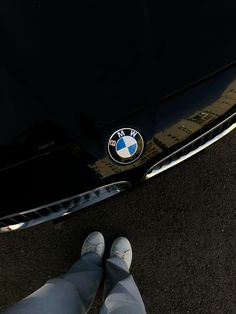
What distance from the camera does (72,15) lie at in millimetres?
1785

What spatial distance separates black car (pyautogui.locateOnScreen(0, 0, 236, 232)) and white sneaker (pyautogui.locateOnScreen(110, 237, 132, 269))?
85cm

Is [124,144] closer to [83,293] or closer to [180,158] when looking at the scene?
[180,158]

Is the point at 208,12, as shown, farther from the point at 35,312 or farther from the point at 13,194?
the point at 35,312

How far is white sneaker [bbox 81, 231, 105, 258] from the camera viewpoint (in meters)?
2.56

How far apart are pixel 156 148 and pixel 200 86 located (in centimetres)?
34

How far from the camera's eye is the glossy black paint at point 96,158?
1.77 metres

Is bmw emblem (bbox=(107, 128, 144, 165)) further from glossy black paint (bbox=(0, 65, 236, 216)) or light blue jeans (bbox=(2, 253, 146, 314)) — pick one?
light blue jeans (bbox=(2, 253, 146, 314))

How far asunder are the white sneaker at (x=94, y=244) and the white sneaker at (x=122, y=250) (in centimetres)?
7

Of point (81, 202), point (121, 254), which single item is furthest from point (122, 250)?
point (81, 202)

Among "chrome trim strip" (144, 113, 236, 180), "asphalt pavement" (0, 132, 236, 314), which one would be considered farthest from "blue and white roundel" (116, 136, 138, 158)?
"asphalt pavement" (0, 132, 236, 314)

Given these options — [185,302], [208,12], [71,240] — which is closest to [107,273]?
[71,240]

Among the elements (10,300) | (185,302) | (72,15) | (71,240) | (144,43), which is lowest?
(185,302)

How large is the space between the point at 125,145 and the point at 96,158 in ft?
0.45

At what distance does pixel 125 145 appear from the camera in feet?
5.75
